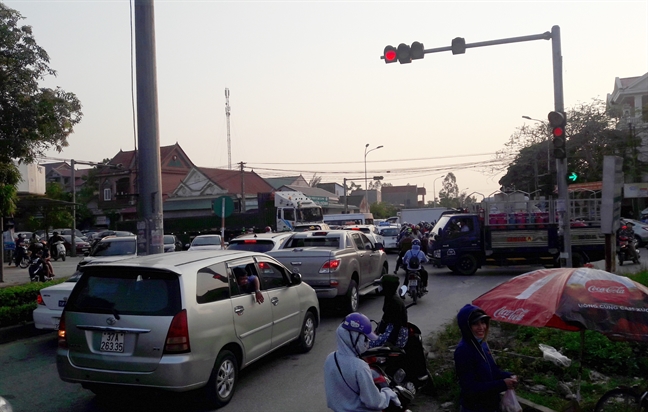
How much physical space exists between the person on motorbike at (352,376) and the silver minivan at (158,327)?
227 cm

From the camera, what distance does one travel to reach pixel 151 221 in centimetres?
1069

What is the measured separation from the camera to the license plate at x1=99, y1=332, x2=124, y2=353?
601 cm

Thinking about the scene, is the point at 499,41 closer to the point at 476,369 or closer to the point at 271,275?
the point at 271,275

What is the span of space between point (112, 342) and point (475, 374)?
3.76m

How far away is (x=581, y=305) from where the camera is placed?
181 inches

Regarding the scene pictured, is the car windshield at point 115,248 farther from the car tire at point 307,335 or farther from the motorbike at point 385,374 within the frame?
the motorbike at point 385,374

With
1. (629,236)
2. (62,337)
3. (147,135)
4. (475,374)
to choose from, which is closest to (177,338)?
(62,337)

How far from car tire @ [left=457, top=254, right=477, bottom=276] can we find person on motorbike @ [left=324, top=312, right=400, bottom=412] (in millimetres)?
15575

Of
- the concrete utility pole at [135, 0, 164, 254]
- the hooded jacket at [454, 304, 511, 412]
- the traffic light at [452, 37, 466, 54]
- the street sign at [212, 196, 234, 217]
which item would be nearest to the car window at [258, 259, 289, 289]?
the concrete utility pole at [135, 0, 164, 254]

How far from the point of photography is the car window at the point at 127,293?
6.06 meters

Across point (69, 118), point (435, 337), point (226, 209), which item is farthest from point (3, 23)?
point (435, 337)

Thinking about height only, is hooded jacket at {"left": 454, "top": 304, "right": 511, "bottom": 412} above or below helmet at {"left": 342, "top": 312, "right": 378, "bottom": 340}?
below

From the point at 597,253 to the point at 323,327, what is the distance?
37.4ft

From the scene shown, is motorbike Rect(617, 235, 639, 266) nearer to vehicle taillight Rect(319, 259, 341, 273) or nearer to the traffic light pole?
the traffic light pole
